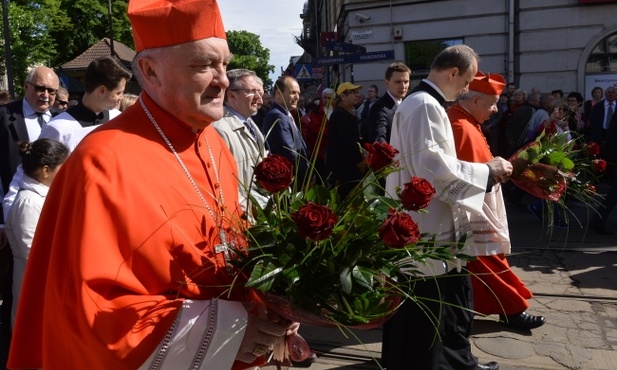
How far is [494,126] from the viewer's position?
11898 millimetres

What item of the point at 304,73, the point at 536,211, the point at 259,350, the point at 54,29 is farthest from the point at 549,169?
the point at 54,29

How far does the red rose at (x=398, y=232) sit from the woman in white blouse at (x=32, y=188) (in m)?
2.64

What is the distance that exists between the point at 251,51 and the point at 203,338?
351 feet

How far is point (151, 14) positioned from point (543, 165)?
2.46 m

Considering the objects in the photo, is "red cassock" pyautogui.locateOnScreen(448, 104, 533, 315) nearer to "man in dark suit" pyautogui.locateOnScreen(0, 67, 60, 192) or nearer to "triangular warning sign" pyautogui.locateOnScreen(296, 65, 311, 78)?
"man in dark suit" pyautogui.locateOnScreen(0, 67, 60, 192)

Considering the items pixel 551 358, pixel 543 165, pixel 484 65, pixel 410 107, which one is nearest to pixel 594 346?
pixel 551 358

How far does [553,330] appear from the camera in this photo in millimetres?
4895

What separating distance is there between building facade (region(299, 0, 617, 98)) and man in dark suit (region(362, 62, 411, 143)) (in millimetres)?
7757

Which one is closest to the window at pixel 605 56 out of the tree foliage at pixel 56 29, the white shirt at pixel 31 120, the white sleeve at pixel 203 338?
the white shirt at pixel 31 120

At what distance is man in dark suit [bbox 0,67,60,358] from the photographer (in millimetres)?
4754

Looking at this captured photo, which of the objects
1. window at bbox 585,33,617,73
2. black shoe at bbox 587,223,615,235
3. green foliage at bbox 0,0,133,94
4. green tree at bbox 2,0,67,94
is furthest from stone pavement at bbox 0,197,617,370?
green foliage at bbox 0,0,133,94

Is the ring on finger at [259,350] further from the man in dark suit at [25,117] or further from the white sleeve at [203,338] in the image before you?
the man in dark suit at [25,117]

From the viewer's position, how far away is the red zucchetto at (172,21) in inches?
74.2

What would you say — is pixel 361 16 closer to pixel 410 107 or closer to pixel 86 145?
pixel 410 107
